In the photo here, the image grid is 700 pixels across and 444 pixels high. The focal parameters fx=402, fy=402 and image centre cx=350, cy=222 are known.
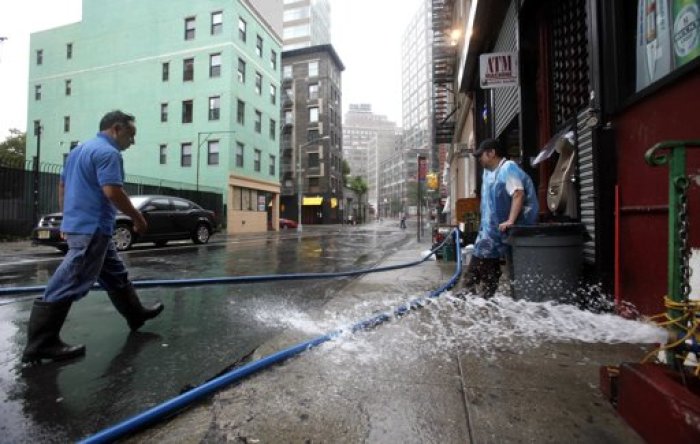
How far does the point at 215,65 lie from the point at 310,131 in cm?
2365

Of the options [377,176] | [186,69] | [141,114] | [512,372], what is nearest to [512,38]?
[512,372]

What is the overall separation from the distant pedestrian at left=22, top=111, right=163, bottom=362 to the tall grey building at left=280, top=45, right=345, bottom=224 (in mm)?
→ 48013

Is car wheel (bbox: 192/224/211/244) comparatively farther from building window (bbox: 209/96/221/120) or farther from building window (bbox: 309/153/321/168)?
building window (bbox: 309/153/321/168)

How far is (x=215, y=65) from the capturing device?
28.0 metres

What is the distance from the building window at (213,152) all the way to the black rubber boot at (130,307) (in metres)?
26.1

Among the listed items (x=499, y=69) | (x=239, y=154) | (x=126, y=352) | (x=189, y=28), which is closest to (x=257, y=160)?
(x=239, y=154)

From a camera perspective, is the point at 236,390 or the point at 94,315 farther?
the point at 94,315

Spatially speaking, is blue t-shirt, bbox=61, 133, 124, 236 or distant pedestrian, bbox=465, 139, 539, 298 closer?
blue t-shirt, bbox=61, 133, 124, 236

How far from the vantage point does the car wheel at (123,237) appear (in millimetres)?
10203

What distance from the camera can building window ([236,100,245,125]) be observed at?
2878 cm

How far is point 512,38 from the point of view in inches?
306

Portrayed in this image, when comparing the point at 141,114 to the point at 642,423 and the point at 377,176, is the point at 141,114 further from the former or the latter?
the point at 377,176

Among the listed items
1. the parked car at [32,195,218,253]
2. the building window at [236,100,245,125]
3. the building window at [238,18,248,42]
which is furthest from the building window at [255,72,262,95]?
the parked car at [32,195,218,253]

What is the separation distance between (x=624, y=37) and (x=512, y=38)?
185 inches
